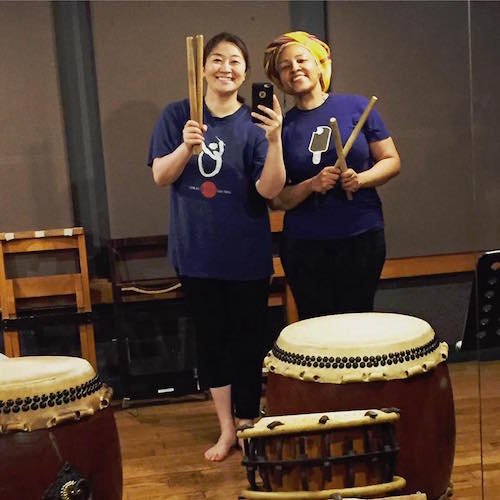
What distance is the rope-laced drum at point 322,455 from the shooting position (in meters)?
1.38

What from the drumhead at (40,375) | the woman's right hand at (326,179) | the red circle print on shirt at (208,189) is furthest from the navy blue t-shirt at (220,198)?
the drumhead at (40,375)

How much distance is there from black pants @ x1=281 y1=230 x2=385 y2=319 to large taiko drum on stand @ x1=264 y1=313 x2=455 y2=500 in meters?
0.48

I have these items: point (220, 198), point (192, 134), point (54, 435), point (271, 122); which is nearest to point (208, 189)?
point (220, 198)

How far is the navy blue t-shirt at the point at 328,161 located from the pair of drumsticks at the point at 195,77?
0.28 m

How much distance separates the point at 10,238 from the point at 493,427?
A: 2.09 meters

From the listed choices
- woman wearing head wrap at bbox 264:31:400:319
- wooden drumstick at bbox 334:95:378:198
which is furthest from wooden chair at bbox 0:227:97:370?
wooden drumstick at bbox 334:95:378:198

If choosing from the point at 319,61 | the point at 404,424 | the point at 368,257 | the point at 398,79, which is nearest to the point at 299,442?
the point at 404,424

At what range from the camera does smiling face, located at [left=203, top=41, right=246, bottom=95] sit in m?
2.38

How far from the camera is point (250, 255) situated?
245 cm

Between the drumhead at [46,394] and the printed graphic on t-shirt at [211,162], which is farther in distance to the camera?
the printed graphic on t-shirt at [211,162]

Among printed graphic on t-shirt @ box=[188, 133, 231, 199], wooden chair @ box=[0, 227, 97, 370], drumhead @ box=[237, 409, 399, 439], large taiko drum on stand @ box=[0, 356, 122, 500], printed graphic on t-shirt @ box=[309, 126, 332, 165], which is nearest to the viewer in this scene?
drumhead @ box=[237, 409, 399, 439]

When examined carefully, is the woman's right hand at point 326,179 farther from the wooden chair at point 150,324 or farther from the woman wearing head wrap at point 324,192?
the wooden chair at point 150,324

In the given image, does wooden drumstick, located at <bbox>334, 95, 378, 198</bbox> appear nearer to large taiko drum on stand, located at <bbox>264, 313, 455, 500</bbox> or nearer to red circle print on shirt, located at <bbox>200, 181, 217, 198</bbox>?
red circle print on shirt, located at <bbox>200, 181, 217, 198</bbox>

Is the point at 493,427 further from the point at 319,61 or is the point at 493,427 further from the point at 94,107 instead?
the point at 94,107
